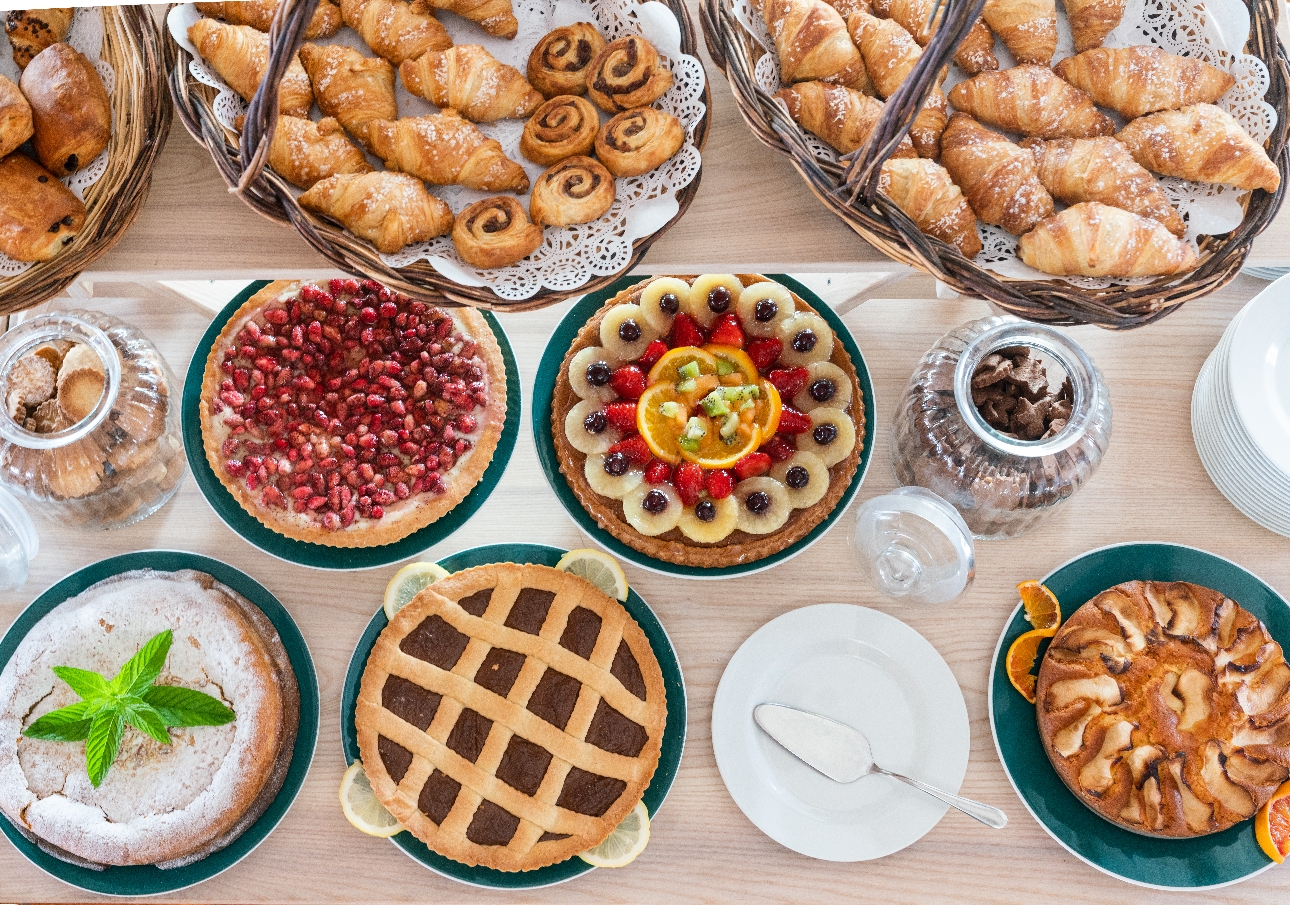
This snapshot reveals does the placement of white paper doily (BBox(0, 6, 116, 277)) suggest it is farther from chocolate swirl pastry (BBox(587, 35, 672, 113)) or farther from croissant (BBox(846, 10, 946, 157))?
croissant (BBox(846, 10, 946, 157))

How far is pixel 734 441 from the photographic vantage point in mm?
1333

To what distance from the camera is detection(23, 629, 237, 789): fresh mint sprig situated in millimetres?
1251

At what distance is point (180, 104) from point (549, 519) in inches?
29.0

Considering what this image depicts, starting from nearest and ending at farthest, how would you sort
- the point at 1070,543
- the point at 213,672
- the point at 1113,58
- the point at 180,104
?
the point at 180,104, the point at 1113,58, the point at 213,672, the point at 1070,543

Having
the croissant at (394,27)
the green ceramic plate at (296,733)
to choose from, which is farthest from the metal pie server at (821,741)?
the croissant at (394,27)

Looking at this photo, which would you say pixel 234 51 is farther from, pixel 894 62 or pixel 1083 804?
pixel 1083 804

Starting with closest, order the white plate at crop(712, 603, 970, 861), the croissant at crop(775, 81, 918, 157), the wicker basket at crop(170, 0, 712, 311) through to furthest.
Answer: the wicker basket at crop(170, 0, 712, 311)
the croissant at crop(775, 81, 918, 157)
the white plate at crop(712, 603, 970, 861)

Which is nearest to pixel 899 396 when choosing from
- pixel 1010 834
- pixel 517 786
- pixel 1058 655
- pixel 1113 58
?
pixel 1058 655

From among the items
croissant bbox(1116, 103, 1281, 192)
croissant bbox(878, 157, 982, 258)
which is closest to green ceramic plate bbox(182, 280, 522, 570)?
croissant bbox(878, 157, 982, 258)

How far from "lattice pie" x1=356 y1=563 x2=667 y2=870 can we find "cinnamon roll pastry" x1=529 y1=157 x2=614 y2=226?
54 cm

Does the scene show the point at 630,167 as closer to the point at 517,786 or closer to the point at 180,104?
the point at 180,104

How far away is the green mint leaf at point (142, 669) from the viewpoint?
127 cm

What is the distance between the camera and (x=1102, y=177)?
1075mm

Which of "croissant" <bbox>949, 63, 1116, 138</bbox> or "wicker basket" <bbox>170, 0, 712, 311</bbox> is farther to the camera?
"croissant" <bbox>949, 63, 1116, 138</bbox>
